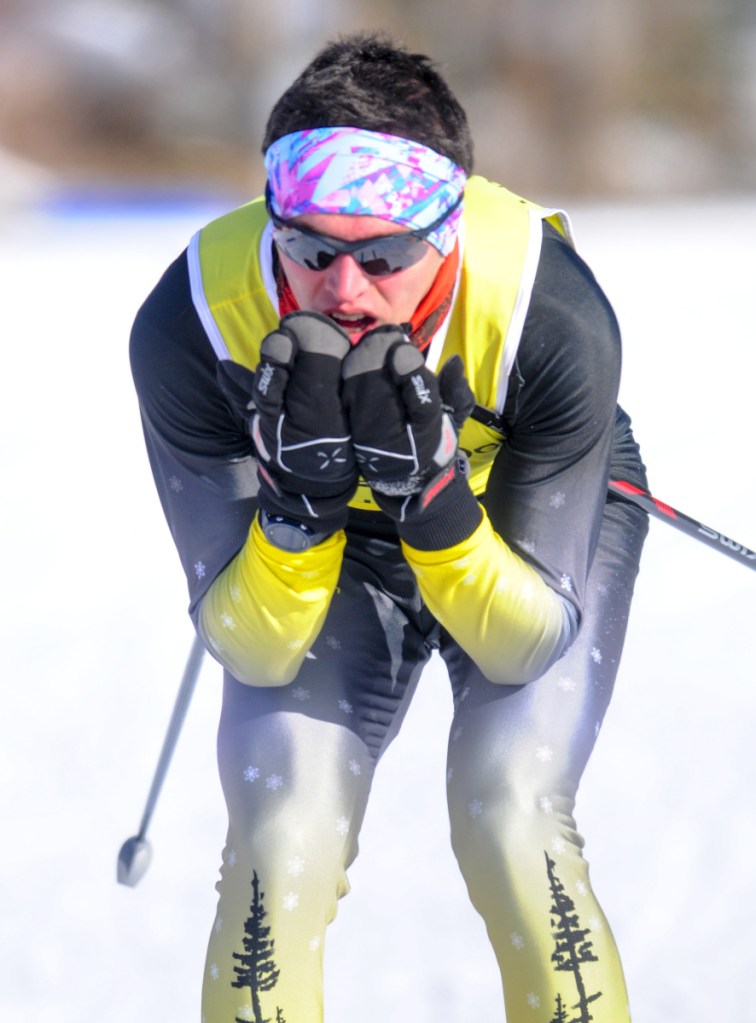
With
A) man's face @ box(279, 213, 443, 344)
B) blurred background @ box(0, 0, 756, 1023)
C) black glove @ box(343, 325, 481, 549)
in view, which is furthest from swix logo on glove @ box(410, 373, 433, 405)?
blurred background @ box(0, 0, 756, 1023)

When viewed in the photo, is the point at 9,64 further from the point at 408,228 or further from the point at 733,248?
the point at 408,228

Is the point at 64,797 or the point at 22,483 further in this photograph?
the point at 22,483

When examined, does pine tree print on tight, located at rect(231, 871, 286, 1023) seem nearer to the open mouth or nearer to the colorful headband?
the open mouth

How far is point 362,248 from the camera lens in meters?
1.60

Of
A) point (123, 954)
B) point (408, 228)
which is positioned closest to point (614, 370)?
point (408, 228)

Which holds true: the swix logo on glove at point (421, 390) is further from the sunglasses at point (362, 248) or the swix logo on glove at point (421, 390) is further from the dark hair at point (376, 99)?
the dark hair at point (376, 99)

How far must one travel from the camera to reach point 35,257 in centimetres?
530

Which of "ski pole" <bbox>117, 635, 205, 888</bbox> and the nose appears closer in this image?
the nose

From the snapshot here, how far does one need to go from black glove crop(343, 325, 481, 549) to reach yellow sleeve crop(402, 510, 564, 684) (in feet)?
0.11

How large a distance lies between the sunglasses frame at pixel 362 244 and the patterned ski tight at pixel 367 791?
2.17ft

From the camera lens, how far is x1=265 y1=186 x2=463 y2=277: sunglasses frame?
63.0 inches

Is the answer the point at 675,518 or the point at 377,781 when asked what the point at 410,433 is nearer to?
the point at 675,518

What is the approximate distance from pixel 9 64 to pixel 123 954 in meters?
4.70

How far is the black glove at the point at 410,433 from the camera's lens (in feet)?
5.22
